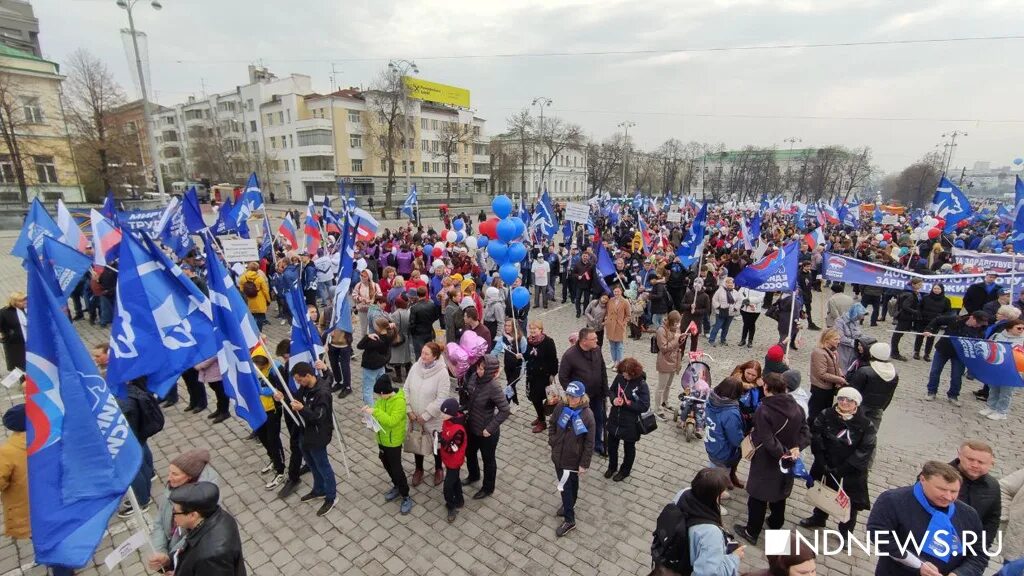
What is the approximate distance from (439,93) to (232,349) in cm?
6938

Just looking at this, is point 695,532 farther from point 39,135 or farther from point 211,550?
point 39,135

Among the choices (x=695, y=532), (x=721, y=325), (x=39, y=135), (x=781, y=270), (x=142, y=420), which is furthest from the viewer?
(x=39, y=135)

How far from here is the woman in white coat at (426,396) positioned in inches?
203

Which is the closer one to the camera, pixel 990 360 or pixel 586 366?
pixel 586 366

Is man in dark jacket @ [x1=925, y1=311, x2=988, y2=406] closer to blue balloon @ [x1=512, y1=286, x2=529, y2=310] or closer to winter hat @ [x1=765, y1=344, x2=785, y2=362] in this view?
winter hat @ [x1=765, y1=344, x2=785, y2=362]

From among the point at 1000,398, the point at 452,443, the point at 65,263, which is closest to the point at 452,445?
the point at 452,443

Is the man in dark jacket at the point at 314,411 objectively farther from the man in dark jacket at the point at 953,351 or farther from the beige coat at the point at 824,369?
the man in dark jacket at the point at 953,351

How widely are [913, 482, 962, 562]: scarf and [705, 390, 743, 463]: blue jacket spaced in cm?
181

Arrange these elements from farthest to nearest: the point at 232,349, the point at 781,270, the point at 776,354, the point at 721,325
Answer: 1. the point at 721,325
2. the point at 781,270
3. the point at 776,354
4. the point at 232,349

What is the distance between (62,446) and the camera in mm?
2869

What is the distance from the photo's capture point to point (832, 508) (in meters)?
4.38

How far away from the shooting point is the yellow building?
1321 inches

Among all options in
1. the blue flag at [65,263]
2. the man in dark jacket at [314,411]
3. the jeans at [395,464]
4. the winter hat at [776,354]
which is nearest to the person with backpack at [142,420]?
the man in dark jacket at [314,411]

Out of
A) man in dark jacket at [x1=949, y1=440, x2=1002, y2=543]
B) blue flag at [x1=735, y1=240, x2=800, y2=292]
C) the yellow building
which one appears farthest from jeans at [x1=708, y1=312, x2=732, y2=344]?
the yellow building
